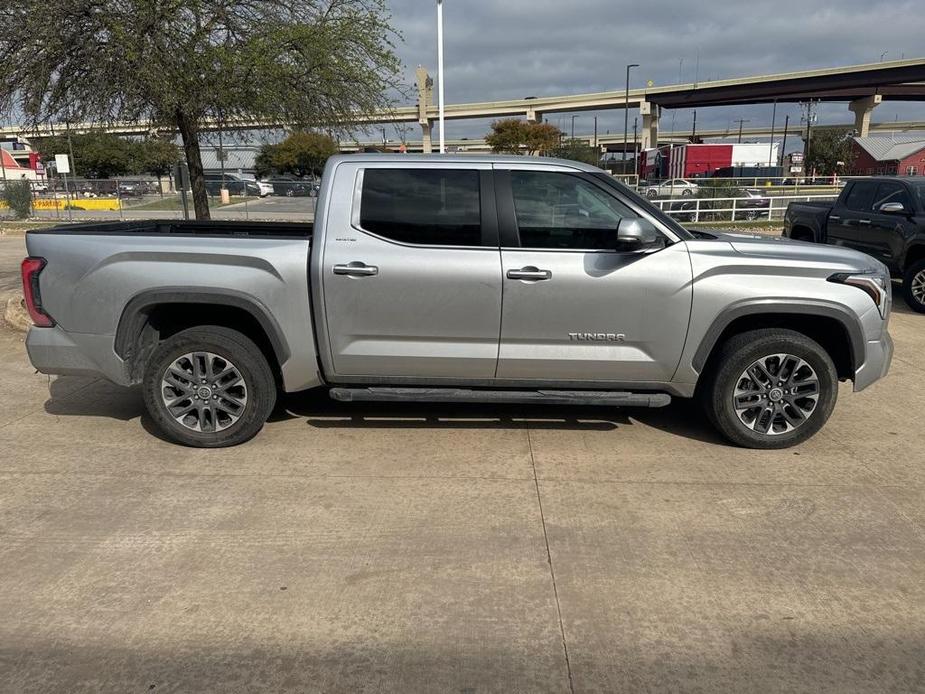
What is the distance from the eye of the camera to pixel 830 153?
243ft

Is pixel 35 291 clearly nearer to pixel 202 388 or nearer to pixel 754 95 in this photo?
pixel 202 388

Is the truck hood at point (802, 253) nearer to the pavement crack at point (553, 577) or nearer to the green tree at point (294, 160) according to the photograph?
the pavement crack at point (553, 577)

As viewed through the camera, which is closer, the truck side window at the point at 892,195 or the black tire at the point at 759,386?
the black tire at the point at 759,386

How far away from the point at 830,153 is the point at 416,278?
271 ft

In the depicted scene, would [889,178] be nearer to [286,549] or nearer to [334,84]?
[334,84]

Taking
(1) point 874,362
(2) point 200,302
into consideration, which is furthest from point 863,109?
(2) point 200,302

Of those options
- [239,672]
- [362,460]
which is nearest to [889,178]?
[362,460]

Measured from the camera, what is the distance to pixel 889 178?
10.2 meters

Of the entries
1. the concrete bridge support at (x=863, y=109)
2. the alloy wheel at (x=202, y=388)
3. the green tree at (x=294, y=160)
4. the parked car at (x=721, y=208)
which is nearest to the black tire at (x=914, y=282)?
the alloy wheel at (x=202, y=388)

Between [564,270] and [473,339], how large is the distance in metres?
0.73

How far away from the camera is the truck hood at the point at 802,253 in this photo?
448 cm

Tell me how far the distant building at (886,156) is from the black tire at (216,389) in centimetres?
7566

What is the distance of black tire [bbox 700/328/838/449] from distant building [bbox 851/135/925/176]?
73.8 meters

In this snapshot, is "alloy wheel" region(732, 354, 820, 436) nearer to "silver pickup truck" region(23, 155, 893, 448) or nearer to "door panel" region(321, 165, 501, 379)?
"silver pickup truck" region(23, 155, 893, 448)
